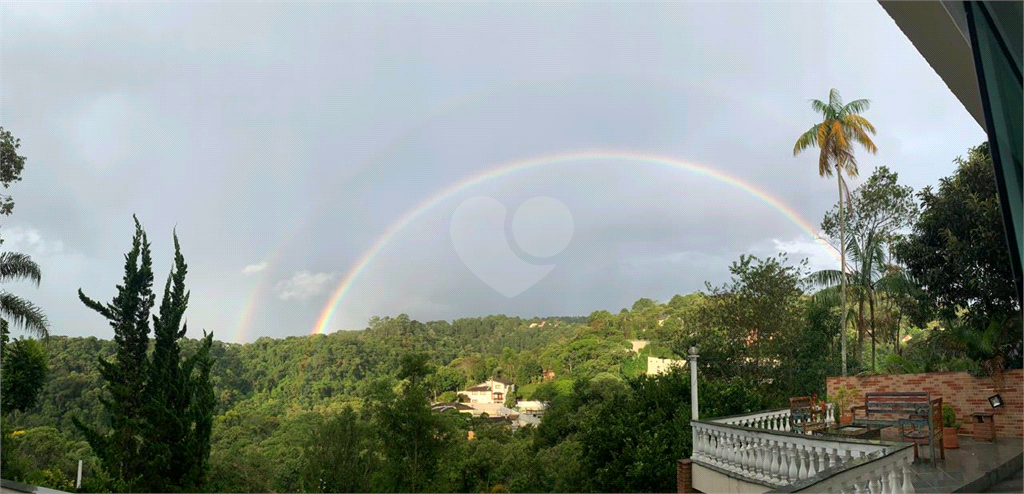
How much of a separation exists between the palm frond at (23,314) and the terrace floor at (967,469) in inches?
682

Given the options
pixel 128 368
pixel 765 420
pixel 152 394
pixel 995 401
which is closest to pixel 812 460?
pixel 765 420

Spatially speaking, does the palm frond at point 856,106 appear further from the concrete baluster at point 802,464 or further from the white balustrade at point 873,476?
the white balustrade at point 873,476

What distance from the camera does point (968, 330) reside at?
10.3 meters

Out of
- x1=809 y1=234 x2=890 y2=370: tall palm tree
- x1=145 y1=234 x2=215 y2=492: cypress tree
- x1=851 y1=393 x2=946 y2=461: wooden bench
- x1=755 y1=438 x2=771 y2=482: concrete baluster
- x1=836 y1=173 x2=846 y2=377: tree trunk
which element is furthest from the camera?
x1=809 y1=234 x2=890 y2=370: tall palm tree

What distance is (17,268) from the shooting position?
46.7 feet

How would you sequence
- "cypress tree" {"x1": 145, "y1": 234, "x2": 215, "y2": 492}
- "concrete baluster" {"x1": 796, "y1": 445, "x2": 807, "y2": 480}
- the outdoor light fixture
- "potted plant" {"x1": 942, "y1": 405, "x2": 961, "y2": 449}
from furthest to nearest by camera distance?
"cypress tree" {"x1": 145, "y1": 234, "x2": 215, "y2": 492}
the outdoor light fixture
"potted plant" {"x1": 942, "y1": 405, "x2": 961, "y2": 449}
"concrete baluster" {"x1": 796, "y1": 445, "x2": 807, "y2": 480}

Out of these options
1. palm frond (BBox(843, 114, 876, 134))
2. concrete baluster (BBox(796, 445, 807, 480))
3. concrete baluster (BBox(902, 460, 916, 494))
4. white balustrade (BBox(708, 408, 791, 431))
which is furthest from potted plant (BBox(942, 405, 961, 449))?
palm frond (BBox(843, 114, 876, 134))

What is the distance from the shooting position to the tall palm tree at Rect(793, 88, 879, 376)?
60.0 feet

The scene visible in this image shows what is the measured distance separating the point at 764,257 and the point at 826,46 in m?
7.53

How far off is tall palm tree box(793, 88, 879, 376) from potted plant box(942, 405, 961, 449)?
9078mm

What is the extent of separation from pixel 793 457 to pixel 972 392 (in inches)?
278

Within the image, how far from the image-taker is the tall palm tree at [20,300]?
14086 mm

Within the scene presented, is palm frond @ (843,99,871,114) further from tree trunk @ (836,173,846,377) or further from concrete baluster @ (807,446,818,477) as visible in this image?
concrete baluster @ (807,446,818,477)

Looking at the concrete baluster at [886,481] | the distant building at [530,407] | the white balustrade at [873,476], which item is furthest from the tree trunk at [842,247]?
the distant building at [530,407]
